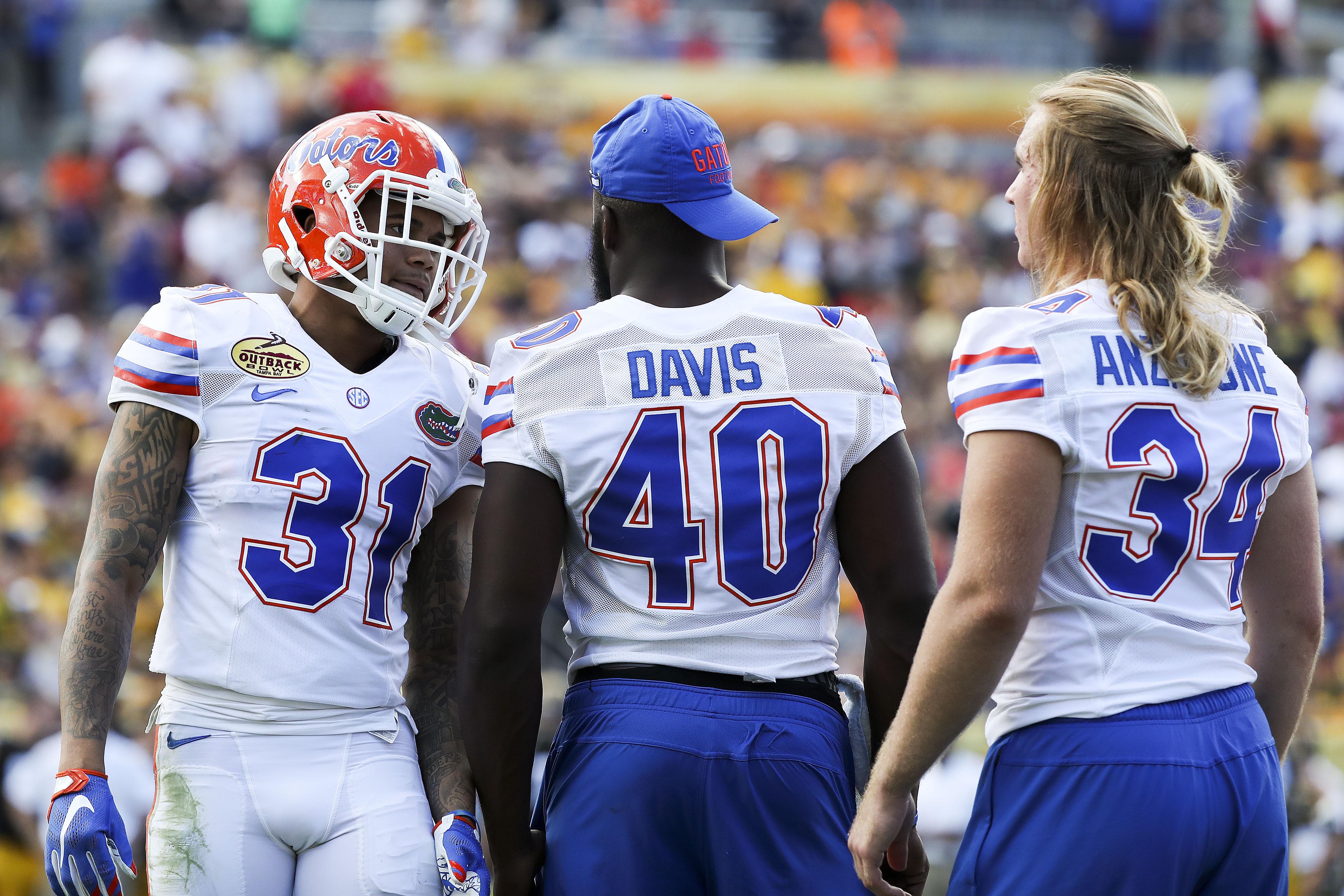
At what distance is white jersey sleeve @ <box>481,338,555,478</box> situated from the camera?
2746 millimetres

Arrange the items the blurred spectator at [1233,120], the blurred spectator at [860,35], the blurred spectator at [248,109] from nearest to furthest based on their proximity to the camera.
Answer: the blurred spectator at [248,109] < the blurred spectator at [1233,120] < the blurred spectator at [860,35]

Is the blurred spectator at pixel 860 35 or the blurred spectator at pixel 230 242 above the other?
the blurred spectator at pixel 860 35

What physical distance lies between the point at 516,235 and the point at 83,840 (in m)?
11.2

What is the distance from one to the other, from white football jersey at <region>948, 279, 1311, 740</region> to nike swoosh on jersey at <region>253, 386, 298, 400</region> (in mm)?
1368

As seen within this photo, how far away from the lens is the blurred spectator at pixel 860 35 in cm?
1761

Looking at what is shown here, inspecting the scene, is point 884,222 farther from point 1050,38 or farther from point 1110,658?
point 1110,658

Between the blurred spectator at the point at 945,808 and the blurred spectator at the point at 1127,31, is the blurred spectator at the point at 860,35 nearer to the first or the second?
the blurred spectator at the point at 1127,31

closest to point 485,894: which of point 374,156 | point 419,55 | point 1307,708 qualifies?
point 374,156

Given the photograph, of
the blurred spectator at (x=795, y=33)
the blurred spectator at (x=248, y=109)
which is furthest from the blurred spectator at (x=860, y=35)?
the blurred spectator at (x=248, y=109)

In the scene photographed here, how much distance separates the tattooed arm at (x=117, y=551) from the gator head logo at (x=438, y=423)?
479 millimetres

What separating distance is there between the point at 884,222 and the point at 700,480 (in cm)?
1226

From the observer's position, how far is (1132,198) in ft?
8.54

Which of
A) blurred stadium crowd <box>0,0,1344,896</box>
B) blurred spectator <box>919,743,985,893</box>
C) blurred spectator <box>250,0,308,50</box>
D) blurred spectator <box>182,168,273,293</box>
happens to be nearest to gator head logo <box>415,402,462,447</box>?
blurred spectator <box>919,743,985,893</box>

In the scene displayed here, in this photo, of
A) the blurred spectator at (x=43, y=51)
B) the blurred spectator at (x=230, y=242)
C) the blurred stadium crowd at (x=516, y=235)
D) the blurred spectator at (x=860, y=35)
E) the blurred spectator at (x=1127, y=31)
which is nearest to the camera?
the blurred stadium crowd at (x=516, y=235)
